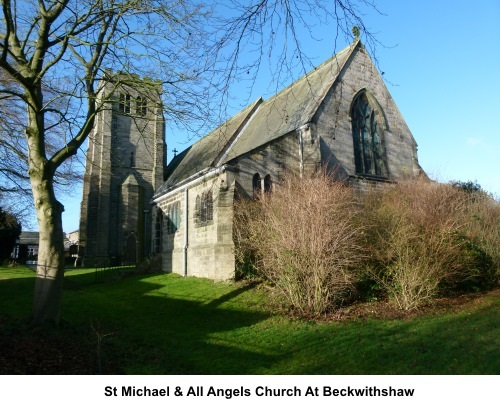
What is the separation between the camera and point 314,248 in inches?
474

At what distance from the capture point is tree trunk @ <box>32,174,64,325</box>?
9.70 metres

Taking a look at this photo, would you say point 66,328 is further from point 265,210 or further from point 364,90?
point 364,90

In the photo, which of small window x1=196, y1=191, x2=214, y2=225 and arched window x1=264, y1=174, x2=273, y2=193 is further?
small window x1=196, y1=191, x2=214, y2=225

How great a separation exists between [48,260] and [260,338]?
5453mm

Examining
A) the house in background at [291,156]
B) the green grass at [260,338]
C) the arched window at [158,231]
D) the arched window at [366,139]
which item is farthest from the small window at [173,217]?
the arched window at [366,139]

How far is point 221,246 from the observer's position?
17.7 metres

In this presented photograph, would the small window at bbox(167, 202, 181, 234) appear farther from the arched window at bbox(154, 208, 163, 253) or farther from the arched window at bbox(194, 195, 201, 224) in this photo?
the arched window at bbox(194, 195, 201, 224)

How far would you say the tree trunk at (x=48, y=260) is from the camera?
9.70 m

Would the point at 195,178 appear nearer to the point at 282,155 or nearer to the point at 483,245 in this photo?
the point at 282,155

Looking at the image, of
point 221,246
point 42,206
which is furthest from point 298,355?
point 221,246

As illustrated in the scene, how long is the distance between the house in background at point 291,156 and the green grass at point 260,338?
4174mm

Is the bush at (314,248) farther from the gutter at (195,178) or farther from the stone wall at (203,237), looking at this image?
the gutter at (195,178)

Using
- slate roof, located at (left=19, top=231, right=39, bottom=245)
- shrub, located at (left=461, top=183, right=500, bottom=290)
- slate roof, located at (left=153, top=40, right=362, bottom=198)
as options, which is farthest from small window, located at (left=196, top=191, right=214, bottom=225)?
slate roof, located at (left=19, top=231, right=39, bottom=245)

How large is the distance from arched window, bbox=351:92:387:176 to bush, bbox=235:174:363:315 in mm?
8689
